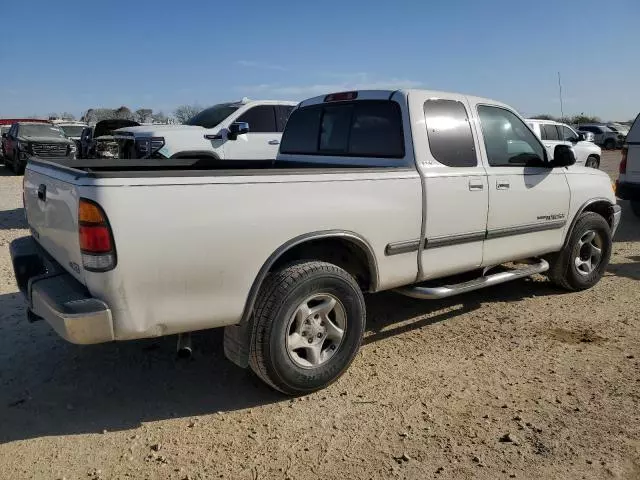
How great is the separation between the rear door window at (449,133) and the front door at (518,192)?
0.70 feet

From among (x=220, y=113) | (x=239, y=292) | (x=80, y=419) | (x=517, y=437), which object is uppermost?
(x=220, y=113)

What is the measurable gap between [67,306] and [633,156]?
9371 mm

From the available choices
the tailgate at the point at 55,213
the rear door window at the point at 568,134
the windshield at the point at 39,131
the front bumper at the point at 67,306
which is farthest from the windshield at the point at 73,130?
the front bumper at the point at 67,306

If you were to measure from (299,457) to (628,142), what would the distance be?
889 centimetres

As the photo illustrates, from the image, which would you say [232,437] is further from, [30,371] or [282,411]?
[30,371]

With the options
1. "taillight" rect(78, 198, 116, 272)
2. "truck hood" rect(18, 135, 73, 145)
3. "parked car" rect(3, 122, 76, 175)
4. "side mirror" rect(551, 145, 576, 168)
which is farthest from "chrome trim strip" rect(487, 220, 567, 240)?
"truck hood" rect(18, 135, 73, 145)

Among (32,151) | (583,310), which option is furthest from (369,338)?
(32,151)

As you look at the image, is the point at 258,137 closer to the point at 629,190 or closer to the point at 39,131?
the point at 629,190

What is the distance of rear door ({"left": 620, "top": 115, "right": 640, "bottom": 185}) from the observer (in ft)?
30.3

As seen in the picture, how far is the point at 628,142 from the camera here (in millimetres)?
9461

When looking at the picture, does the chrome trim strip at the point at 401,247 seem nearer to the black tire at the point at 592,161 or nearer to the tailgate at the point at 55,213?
the tailgate at the point at 55,213

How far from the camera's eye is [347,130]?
466 centimetres

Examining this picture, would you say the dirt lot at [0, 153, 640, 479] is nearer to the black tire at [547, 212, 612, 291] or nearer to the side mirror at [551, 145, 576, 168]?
the black tire at [547, 212, 612, 291]

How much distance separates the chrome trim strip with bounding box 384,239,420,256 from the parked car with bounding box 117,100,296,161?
5.95 m
